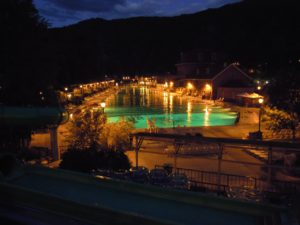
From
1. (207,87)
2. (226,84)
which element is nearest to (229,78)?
(226,84)

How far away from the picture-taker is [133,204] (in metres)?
2.20

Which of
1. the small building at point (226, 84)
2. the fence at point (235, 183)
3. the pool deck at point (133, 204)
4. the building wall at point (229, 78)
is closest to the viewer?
the pool deck at point (133, 204)

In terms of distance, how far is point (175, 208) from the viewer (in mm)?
2105

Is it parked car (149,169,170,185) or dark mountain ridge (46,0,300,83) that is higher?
dark mountain ridge (46,0,300,83)

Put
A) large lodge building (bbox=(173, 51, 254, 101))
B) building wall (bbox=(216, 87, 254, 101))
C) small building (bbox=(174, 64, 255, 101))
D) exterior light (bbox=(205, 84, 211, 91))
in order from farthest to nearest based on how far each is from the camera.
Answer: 1. exterior light (bbox=(205, 84, 211, 91))
2. large lodge building (bbox=(173, 51, 254, 101))
3. small building (bbox=(174, 64, 255, 101))
4. building wall (bbox=(216, 87, 254, 101))

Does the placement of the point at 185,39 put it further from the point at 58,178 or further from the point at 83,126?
the point at 58,178

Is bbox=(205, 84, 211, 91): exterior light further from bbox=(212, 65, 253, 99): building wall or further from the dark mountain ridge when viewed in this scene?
the dark mountain ridge

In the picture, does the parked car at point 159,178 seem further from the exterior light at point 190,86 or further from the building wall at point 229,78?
the exterior light at point 190,86

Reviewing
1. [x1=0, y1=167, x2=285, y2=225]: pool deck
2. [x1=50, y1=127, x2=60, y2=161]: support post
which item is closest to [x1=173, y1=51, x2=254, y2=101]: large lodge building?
[x1=50, y1=127, x2=60, y2=161]: support post

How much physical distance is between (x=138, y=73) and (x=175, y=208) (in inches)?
5227

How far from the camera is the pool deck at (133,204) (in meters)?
1.84

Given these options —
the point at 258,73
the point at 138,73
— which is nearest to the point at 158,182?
the point at 258,73

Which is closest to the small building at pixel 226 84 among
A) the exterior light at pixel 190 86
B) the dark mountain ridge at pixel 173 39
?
the exterior light at pixel 190 86

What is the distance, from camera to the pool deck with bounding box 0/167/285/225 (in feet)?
6.03
